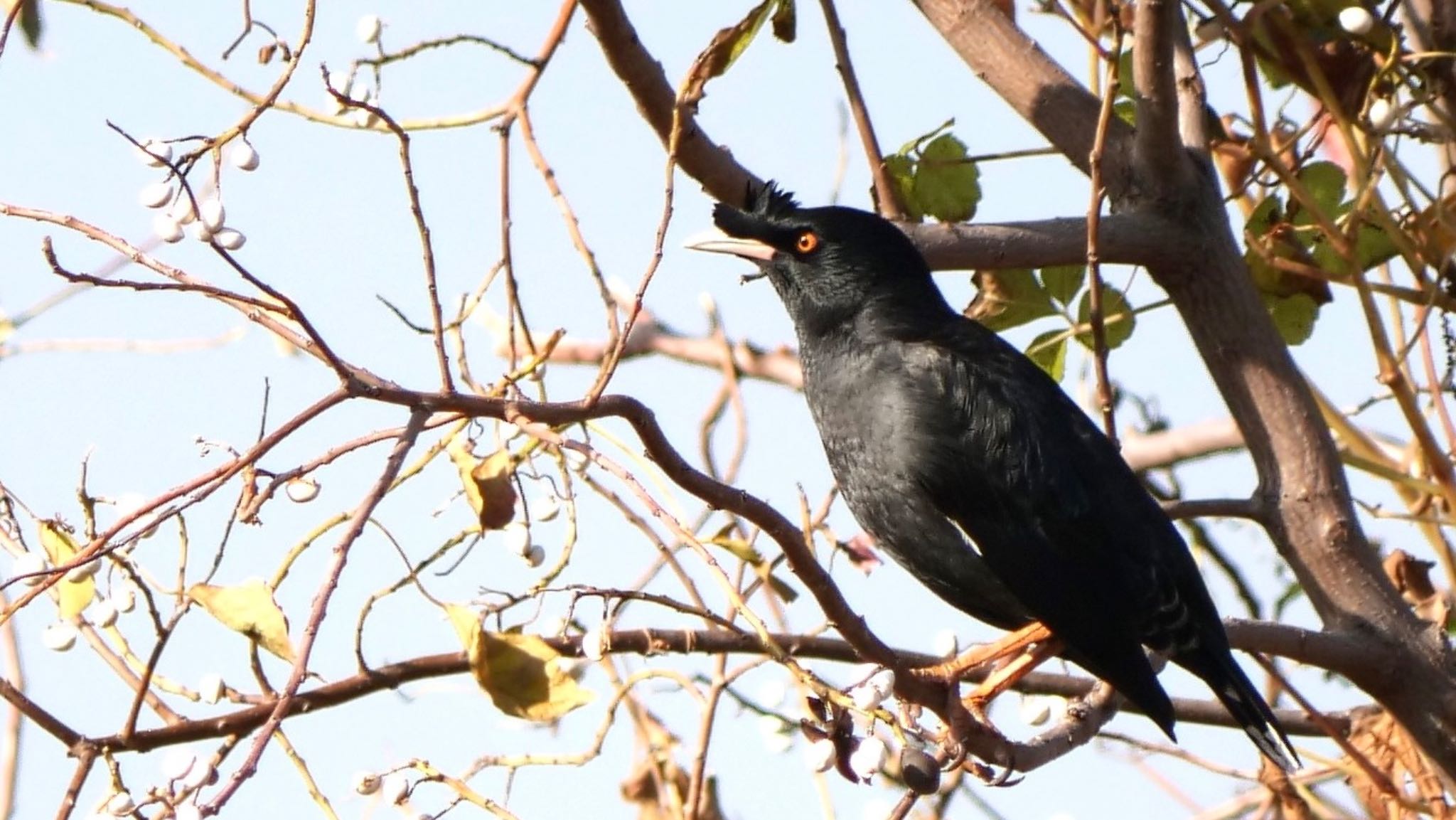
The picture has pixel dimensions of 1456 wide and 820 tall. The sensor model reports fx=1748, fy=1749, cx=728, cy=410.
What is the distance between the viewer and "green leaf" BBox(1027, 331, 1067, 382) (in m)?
4.56

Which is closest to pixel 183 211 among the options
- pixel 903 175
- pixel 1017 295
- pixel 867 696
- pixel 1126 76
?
pixel 867 696

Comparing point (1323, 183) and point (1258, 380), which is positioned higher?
point (1323, 183)

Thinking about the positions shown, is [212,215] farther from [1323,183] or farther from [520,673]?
[1323,183]

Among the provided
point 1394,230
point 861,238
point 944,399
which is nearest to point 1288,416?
point 1394,230

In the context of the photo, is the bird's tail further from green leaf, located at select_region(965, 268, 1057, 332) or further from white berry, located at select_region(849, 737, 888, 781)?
white berry, located at select_region(849, 737, 888, 781)

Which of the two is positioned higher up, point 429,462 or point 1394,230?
point 1394,230

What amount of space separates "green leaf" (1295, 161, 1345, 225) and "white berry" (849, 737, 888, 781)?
213 centimetres

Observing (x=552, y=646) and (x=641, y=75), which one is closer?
(x=552, y=646)

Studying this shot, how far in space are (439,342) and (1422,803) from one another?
2.55 m

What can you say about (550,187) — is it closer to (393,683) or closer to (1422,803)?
(393,683)

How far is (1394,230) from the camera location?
405 centimetres

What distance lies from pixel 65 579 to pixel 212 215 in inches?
24.4

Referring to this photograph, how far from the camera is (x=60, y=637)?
9.93ft

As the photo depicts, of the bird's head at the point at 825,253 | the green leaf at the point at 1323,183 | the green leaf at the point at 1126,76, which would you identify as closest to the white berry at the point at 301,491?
the bird's head at the point at 825,253
